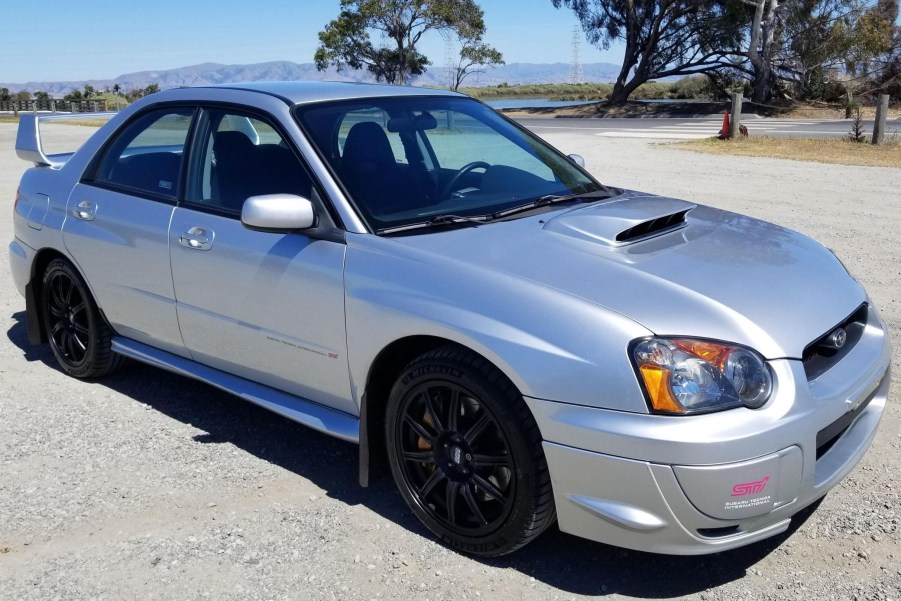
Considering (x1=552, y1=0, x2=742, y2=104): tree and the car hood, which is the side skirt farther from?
(x1=552, y1=0, x2=742, y2=104): tree

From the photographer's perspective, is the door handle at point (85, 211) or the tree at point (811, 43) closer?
the door handle at point (85, 211)

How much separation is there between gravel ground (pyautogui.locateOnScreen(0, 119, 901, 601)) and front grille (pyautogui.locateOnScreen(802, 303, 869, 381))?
72 cm

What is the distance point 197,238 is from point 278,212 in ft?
2.51

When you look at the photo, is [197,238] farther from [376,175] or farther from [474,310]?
[474,310]

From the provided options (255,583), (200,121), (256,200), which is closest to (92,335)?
(200,121)

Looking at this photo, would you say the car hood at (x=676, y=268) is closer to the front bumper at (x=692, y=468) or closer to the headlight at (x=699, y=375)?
the headlight at (x=699, y=375)

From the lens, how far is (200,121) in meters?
4.34

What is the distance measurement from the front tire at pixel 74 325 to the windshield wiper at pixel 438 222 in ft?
7.16

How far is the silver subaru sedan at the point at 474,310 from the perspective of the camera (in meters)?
2.80

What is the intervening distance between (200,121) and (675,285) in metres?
A: 2.52

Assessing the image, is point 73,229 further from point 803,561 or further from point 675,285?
point 803,561

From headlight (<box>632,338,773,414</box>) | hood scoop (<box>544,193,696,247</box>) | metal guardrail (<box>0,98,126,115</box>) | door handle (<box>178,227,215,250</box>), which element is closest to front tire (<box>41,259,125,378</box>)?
door handle (<box>178,227,215,250</box>)

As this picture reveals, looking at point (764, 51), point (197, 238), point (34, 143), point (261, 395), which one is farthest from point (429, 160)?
point (764, 51)

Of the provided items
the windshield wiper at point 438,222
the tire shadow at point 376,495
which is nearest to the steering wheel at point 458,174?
the windshield wiper at point 438,222
